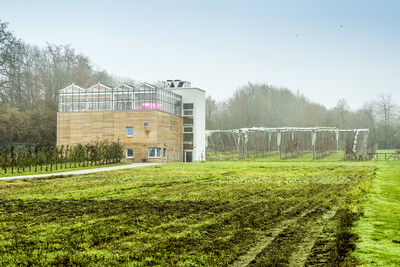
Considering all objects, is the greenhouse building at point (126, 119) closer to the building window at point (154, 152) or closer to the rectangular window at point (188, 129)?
the building window at point (154, 152)

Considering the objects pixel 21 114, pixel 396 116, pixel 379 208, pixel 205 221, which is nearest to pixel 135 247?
pixel 205 221

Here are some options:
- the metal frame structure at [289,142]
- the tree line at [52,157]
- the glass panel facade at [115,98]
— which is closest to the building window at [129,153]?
the tree line at [52,157]

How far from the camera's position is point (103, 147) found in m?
43.6

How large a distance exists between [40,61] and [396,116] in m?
61.4

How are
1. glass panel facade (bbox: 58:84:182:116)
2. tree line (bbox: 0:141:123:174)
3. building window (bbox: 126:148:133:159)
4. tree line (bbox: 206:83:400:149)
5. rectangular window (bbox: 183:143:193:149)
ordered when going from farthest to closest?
tree line (bbox: 206:83:400:149), rectangular window (bbox: 183:143:193:149), glass panel facade (bbox: 58:84:182:116), building window (bbox: 126:148:133:159), tree line (bbox: 0:141:123:174)

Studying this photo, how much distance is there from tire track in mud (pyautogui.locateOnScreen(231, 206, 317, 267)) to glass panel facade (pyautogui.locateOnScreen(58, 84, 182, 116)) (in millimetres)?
42991

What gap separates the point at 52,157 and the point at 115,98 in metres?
17.8

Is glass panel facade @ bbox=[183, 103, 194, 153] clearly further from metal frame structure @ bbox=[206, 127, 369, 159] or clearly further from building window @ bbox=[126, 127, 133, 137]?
building window @ bbox=[126, 127, 133, 137]

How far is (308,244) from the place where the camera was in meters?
7.14

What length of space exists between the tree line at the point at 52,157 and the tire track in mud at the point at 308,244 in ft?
84.5

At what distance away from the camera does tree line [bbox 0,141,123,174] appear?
32.1 m

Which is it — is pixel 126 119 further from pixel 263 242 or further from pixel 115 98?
pixel 263 242

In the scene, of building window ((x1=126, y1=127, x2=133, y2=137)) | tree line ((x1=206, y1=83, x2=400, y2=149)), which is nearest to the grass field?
building window ((x1=126, y1=127, x2=133, y2=137))

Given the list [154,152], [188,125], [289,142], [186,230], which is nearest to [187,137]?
[188,125]
